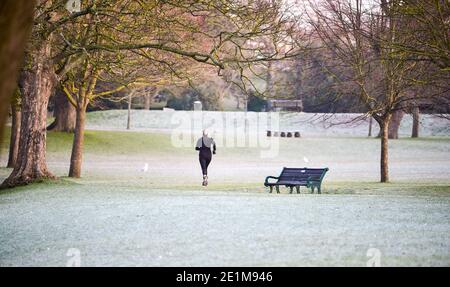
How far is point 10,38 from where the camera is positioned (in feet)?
17.8

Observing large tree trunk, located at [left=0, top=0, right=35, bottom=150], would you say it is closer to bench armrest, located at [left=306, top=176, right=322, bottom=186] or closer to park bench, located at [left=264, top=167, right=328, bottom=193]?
park bench, located at [left=264, top=167, right=328, bottom=193]

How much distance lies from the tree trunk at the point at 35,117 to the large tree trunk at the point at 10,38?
17217 mm

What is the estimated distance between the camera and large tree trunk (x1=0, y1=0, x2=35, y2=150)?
5.41 meters

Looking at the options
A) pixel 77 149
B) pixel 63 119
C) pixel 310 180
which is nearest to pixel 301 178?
pixel 310 180

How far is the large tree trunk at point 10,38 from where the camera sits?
5.41 meters

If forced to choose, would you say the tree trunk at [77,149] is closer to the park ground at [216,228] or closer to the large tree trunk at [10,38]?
the park ground at [216,228]

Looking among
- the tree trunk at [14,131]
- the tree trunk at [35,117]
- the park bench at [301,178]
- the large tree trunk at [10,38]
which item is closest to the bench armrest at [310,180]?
the park bench at [301,178]

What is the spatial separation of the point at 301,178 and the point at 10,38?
1780 cm

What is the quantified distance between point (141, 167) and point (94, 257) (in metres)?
29.1

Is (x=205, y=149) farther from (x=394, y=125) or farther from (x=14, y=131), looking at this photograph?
(x=394, y=125)
